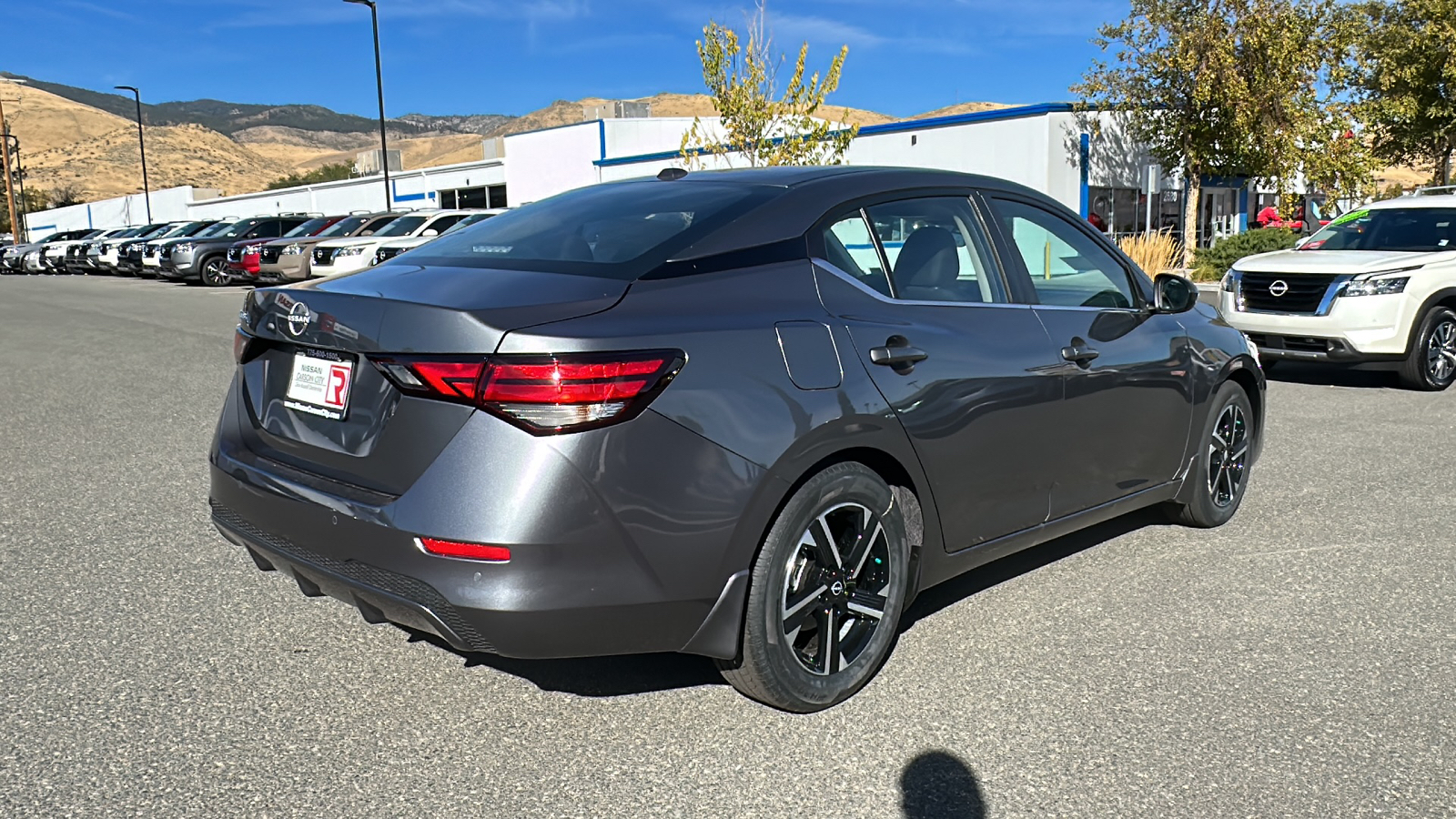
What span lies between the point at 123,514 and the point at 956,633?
4.09m

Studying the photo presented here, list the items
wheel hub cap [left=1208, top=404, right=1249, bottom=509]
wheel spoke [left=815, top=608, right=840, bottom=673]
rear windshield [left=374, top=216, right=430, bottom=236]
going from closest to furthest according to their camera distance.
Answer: wheel spoke [left=815, top=608, right=840, bottom=673]
wheel hub cap [left=1208, top=404, right=1249, bottom=509]
rear windshield [left=374, top=216, right=430, bottom=236]

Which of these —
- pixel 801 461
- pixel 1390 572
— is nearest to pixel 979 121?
pixel 1390 572

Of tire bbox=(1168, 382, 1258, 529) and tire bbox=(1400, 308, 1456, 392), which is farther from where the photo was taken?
tire bbox=(1400, 308, 1456, 392)

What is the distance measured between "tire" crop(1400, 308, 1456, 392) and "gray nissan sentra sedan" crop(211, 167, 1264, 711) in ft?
21.3

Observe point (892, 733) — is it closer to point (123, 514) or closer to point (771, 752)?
point (771, 752)

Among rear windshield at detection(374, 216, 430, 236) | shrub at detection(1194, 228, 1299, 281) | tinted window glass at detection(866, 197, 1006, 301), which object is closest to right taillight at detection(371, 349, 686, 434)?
tinted window glass at detection(866, 197, 1006, 301)

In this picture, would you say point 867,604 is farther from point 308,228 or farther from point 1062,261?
point 308,228

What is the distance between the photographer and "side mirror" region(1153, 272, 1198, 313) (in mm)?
4965

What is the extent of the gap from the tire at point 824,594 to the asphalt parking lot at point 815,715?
0.13m

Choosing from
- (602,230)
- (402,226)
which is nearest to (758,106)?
(402,226)

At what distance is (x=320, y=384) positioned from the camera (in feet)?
10.9

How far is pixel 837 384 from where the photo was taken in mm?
3377

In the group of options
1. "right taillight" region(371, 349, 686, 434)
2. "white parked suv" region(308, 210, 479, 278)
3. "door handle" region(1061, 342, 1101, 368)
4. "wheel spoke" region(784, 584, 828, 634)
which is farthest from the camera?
"white parked suv" region(308, 210, 479, 278)

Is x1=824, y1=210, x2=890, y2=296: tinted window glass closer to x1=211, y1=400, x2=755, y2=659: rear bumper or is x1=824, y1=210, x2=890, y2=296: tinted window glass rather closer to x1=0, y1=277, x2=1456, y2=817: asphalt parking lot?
x1=211, y1=400, x2=755, y2=659: rear bumper
